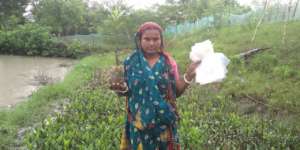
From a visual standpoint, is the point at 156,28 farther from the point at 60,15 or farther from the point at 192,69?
the point at 60,15

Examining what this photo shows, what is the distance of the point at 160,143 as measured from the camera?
9.76 ft

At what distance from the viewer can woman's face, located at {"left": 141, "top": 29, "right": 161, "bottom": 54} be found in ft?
9.33

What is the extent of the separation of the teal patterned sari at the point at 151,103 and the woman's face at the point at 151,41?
0.07 metres

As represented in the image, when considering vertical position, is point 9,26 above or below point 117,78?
below

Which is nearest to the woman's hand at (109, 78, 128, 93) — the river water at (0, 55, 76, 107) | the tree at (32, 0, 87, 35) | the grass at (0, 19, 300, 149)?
the grass at (0, 19, 300, 149)

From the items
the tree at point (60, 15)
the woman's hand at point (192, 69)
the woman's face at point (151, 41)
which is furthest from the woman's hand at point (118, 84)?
the tree at point (60, 15)

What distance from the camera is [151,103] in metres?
2.81

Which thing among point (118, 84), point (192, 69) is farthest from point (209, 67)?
point (118, 84)

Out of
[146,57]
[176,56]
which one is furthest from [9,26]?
[146,57]

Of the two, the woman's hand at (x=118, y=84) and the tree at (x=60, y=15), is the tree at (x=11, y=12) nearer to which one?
the tree at (x=60, y=15)

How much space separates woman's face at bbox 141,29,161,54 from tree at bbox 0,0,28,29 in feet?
Answer: 68.9

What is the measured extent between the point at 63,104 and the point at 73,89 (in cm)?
135

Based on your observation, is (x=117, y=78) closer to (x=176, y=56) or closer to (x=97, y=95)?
(x=97, y=95)

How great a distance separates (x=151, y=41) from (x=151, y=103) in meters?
0.44
